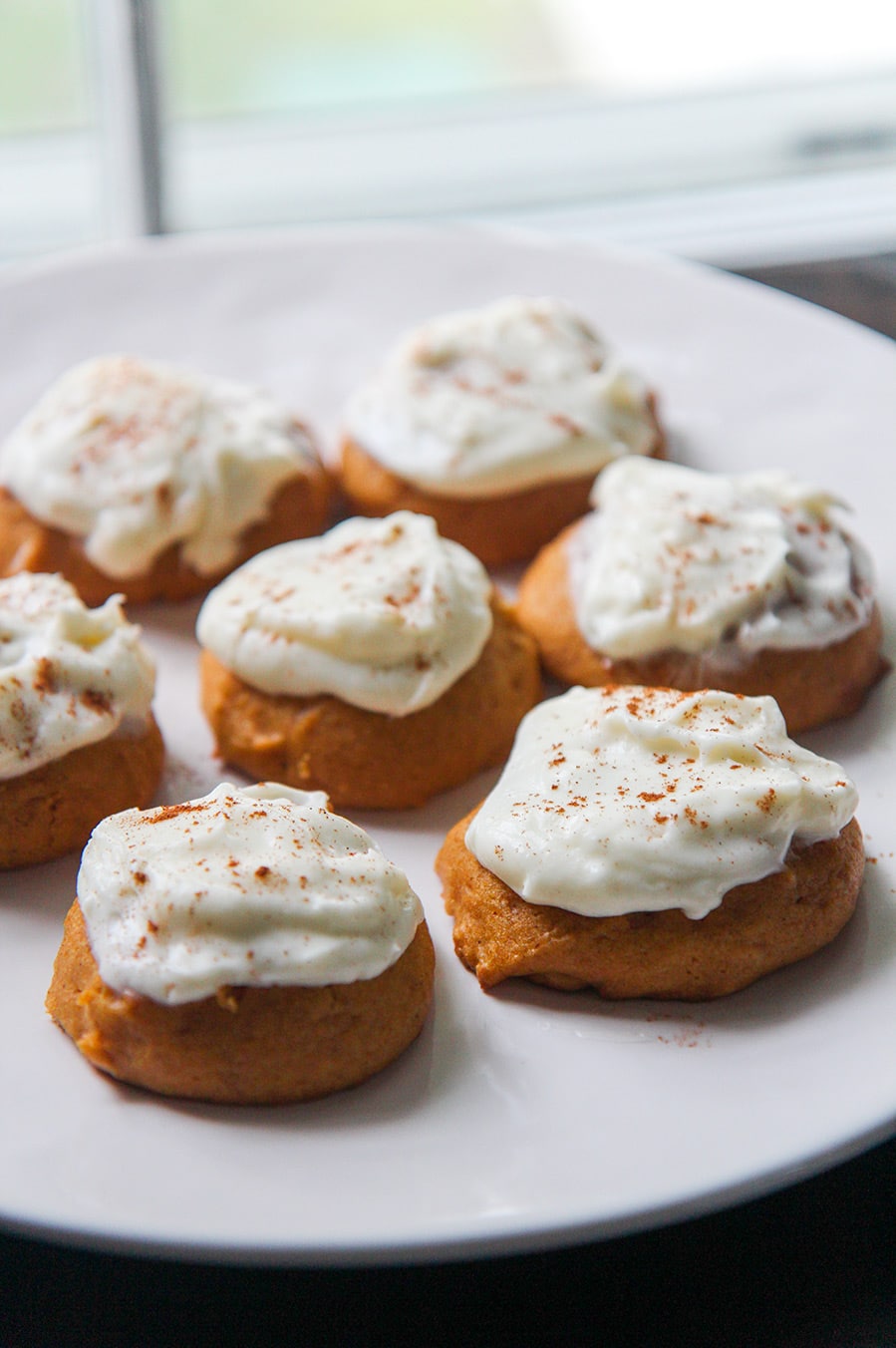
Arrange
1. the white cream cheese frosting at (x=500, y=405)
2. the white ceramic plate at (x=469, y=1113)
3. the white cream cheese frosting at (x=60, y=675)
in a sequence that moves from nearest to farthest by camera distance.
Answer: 1. the white ceramic plate at (x=469, y=1113)
2. the white cream cheese frosting at (x=60, y=675)
3. the white cream cheese frosting at (x=500, y=405)

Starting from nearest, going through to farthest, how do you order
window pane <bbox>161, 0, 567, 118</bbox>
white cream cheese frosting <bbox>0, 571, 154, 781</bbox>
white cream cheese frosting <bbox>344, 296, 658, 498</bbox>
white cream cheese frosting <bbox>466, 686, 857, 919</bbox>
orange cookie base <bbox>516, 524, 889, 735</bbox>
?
white cream cheese frosting <bbox>466, 686, 857, 919</bbox>
white cream cheese frosting <bbox>0, 571, 154, 781</bbox>
orange cookie base <bbox>516, 524, 889, 735</bbox>
white cream cheese frosting <bbox>344, 296, 658, 498</bbox>
window pane <bbox>161, 0, 567, 118</bbox>

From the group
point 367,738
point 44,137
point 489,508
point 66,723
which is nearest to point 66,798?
point 66,723

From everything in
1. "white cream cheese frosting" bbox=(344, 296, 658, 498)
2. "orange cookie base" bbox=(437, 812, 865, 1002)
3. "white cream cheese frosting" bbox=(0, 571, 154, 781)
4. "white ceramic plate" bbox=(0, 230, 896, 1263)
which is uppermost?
"white cream cheese frosting" bbox=(344, 296, 658, 498)

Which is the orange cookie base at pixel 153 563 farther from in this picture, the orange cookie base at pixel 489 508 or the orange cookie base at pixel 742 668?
the orange cookie base at pixel 742 668

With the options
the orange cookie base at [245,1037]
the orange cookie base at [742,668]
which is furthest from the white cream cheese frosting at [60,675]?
the orange cookie base at [742,668]

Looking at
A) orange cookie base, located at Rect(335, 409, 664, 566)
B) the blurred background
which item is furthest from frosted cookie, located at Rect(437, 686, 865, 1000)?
the blurred background

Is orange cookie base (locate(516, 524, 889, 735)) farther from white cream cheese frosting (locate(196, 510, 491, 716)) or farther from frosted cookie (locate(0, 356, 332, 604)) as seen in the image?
frosted cookie (locate(0, 356, 332, 604))

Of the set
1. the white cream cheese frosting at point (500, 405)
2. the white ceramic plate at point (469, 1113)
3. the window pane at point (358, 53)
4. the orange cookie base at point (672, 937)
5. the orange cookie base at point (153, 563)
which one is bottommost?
the white ceramic plate at point (469, 1113)

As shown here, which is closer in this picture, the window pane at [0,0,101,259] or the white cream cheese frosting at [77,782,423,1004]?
the white cream cheese frosting at [77,782,423,1004]
